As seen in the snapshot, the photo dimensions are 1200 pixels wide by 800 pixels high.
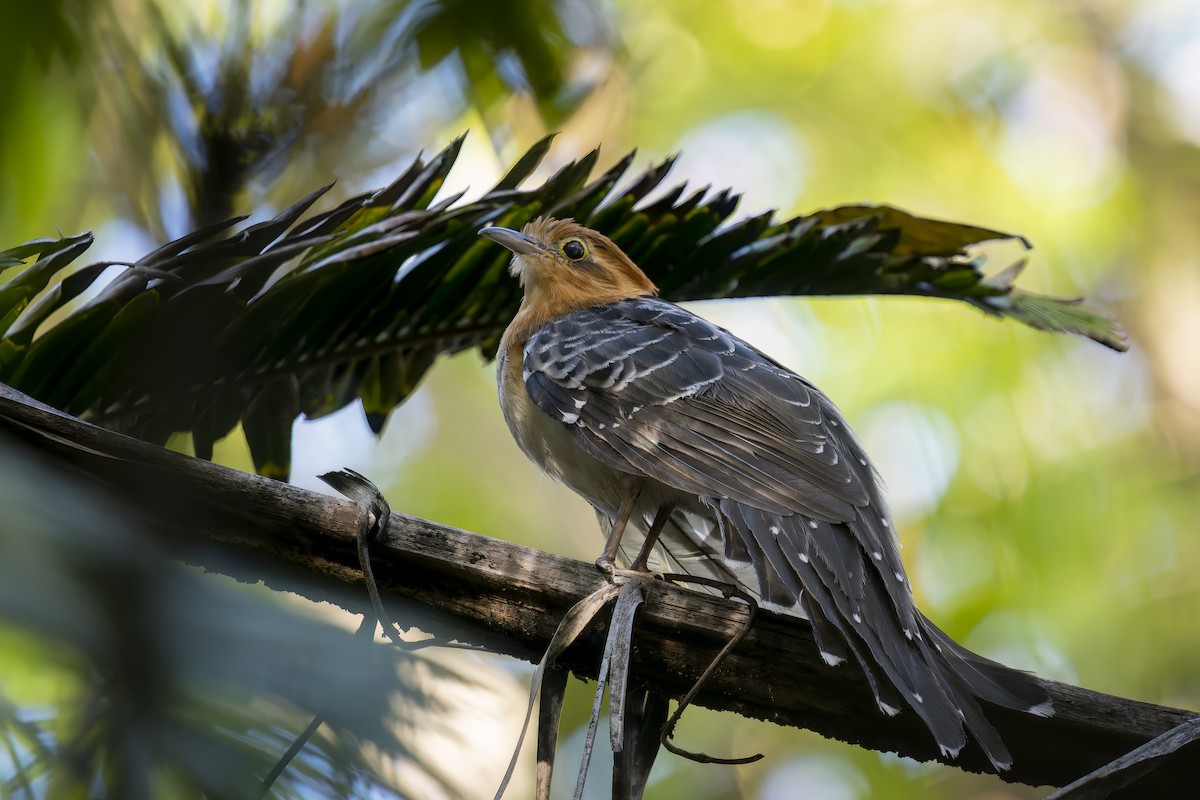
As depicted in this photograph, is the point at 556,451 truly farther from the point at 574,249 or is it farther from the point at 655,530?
the point at 574,249

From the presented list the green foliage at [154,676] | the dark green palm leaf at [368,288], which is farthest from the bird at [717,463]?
the green foliage at [154,676]

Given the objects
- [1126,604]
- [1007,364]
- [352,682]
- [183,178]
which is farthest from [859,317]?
[352,682]

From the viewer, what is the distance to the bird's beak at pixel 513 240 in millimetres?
3395

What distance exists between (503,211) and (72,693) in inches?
99.8

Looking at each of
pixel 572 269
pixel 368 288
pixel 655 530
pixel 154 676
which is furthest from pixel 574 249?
pixel 154 676

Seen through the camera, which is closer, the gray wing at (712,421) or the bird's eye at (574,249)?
the gray wing at (712,421)

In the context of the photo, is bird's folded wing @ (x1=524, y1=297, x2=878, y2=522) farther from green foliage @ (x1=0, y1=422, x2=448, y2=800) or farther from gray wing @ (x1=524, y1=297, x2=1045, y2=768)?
green foliage @ (x1=0, y1=422, x2=448, y2=800)

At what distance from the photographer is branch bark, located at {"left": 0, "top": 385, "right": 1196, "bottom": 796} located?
2.00 metres

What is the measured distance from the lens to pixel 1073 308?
11.3ft

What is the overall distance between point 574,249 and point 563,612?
7.12 feet

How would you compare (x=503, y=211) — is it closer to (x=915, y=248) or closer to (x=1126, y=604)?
(x=915, y=248)

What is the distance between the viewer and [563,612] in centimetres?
226

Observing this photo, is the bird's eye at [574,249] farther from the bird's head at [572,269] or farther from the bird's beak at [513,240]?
the bird's beak at [513,240]

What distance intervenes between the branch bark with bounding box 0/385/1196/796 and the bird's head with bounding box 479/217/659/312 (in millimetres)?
1826
